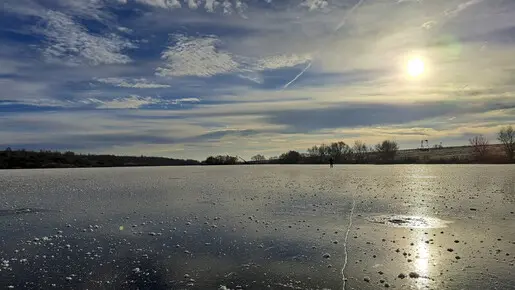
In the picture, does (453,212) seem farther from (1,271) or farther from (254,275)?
(1,271)

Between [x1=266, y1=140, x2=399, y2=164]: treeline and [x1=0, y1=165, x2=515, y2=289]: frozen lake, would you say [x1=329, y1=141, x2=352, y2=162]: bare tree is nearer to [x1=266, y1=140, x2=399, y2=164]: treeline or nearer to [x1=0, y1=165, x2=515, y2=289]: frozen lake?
[x1=266, y1=140, x2=399, y2=164]: treeline

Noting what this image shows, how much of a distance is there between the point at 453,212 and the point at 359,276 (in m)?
10.7

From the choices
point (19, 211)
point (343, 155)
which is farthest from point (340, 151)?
point (19, 211)

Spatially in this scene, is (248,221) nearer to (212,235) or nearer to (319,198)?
(212,235)

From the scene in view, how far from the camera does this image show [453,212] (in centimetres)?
1698

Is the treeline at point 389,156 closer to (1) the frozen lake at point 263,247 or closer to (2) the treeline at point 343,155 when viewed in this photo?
(2) the treeline at point 343,155

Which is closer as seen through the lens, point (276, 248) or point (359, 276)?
point (359, 276)

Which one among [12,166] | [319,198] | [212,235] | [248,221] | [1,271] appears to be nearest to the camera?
[1,271]

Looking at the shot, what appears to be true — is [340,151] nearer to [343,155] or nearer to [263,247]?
[343,155]

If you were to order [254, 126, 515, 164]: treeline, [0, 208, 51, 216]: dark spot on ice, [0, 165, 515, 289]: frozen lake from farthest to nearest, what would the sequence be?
[254, 126, 515, 164]: treeline → [0, 208, 51, 216]: dark spot on ice → [0, 165, 515, 289]: frozen lake

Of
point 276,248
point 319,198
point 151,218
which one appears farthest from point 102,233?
point 319,198

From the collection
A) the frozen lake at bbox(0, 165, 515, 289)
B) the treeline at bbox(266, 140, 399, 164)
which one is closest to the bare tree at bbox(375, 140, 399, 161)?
the treeline at bbox(266, 140, 399, 164)

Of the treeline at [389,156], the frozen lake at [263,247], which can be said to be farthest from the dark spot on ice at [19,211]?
the treeline at [389,156]

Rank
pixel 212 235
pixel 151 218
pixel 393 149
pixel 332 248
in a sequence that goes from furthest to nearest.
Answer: pixel 393 149
pixel 151 218
pixel 212 235
pixel 332 248
